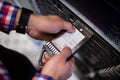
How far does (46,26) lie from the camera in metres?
0.82

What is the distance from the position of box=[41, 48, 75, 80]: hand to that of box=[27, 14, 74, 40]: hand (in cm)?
9

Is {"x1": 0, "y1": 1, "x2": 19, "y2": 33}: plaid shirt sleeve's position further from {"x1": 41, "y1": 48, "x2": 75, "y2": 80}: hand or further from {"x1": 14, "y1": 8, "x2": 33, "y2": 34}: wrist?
{"x1": 41, "y1": 48, "x2": 75, "y2": 80}: hand

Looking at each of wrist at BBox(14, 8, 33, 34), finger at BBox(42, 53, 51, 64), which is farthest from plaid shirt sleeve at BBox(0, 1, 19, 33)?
finger at BBox(42, 53, 51, 64)

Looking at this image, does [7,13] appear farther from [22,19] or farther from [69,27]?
[69,27]

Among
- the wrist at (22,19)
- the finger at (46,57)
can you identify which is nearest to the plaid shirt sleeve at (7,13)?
the wrist at (22,19)

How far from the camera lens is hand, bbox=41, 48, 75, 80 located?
703 mm

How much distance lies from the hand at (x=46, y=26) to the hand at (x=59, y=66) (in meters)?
0.09

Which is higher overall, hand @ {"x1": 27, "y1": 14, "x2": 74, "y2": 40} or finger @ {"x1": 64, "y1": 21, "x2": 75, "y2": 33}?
finger @ {"x1": 64, "y1": 21, "x2": 75, "y2": 33}

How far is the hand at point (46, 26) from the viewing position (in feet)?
2.63

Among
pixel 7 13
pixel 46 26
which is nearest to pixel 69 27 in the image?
pixel 46 26

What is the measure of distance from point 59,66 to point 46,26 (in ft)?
0.53

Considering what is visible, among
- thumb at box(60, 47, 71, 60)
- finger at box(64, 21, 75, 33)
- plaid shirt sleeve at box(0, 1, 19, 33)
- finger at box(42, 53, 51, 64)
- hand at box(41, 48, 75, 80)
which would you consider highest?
finger at box(64, 21, 75, 33)

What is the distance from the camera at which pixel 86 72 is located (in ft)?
3.86

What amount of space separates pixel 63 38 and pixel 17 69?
0.74 ft
